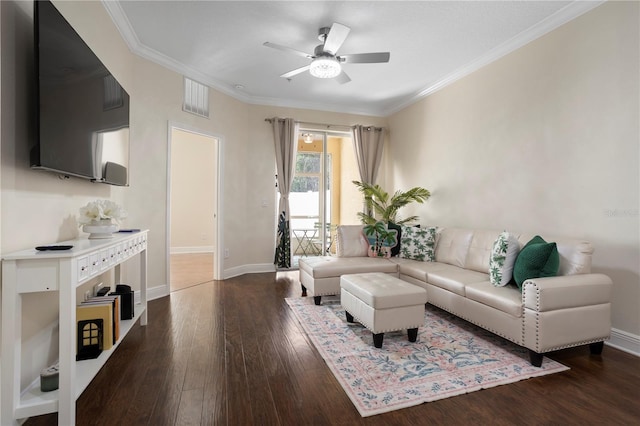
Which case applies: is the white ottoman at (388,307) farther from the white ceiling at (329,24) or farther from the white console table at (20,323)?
the white ceiling at (329,24)

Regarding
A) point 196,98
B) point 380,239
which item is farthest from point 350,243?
point 196,98

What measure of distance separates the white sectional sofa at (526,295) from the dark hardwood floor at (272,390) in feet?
0.87

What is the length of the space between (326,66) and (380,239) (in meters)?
2.30

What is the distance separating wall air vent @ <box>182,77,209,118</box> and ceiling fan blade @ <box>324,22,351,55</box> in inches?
85.1

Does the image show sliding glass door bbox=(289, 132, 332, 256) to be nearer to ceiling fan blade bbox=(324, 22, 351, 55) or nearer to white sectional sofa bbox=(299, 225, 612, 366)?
white sectional sofa bbox=(299, 225, 612, 366)

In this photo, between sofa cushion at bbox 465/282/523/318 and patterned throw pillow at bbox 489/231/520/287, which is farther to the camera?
patterned throw pillow at bbox 489/231/520/287

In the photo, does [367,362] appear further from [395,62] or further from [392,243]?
[395,62]

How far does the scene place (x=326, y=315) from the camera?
3131 millimetres

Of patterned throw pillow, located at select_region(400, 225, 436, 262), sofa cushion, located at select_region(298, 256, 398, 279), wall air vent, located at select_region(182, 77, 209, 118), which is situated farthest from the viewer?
wall air vent, located at select_region(182, 77, 209, 118)

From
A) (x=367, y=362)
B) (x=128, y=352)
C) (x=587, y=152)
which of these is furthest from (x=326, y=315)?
(x=587, y=152)

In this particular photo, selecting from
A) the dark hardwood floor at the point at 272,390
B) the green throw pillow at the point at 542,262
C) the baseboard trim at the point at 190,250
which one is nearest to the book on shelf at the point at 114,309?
the dark hardwood floor at the point at 272,390

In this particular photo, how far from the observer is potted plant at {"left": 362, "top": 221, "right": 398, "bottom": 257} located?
4129mm

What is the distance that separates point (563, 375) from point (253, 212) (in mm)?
4397

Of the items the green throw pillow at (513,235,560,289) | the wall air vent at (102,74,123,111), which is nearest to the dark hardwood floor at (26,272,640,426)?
the green throw pillow at (513,235,560,289)
